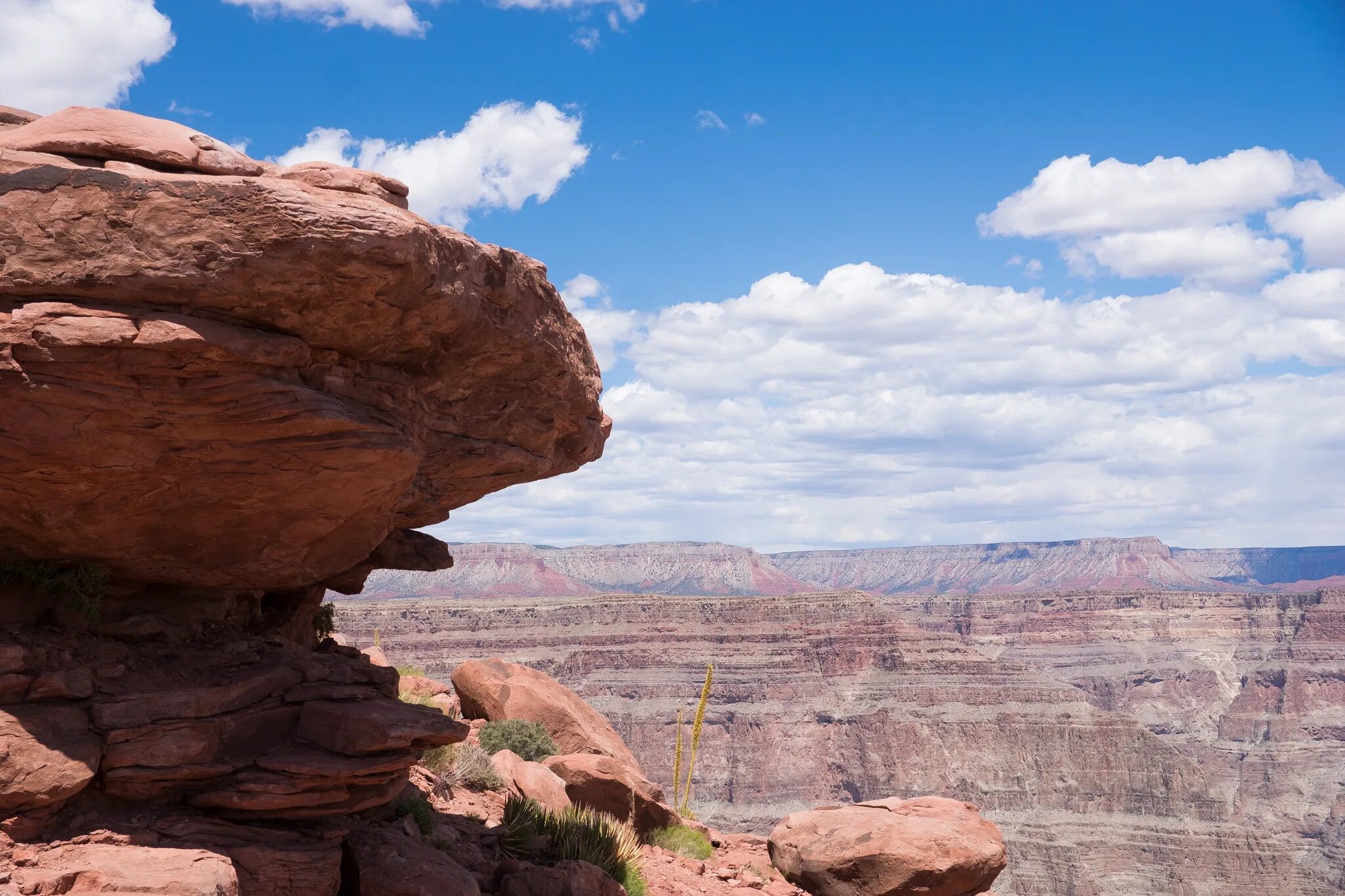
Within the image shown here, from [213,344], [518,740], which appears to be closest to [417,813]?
[518,740]

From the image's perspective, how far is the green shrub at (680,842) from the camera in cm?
1628

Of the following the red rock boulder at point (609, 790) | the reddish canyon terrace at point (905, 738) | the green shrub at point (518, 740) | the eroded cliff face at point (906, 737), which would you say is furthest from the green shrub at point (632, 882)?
the eroded cliff face at point (906, 737)

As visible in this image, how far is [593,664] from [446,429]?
107 m

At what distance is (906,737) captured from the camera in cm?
11344

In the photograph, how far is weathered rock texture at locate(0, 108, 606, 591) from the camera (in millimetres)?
8727

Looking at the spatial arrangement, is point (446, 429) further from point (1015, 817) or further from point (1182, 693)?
point (1182, 693)

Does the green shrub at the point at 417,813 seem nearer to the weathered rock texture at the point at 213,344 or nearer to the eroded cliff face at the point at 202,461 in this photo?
the eroded cliff face at the point at 202,461

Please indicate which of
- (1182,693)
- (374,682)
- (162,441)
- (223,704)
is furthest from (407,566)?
(1182,693)

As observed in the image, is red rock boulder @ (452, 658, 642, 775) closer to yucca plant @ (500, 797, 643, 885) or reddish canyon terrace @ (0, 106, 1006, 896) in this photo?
yucca plant @ (500, 797, 643, 885)

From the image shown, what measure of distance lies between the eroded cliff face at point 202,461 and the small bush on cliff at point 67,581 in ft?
0.09

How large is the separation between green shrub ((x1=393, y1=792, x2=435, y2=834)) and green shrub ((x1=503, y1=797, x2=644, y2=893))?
3.55ft

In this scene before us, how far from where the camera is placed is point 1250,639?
169 metres

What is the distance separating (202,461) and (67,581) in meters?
2.10

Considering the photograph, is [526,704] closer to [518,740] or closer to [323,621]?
[518,740]
